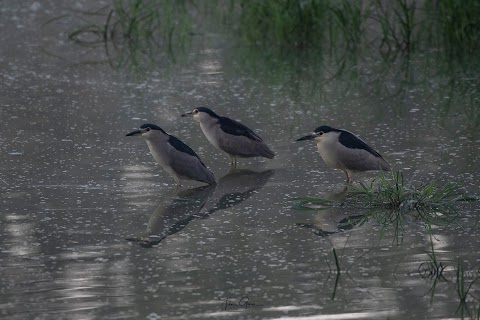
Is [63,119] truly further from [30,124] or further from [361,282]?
[361,282]

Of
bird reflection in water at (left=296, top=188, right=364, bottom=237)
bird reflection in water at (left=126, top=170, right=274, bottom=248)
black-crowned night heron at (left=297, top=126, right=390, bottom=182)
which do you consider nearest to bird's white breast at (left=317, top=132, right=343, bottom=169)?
black-crowned night heron at (left=297, top=126, right=390, bottom=182)

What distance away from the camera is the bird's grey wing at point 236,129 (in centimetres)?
831

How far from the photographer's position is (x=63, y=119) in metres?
9.67

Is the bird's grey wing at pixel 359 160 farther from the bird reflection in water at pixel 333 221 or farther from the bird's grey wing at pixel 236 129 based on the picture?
the bird's grey wing at pixel 236 129

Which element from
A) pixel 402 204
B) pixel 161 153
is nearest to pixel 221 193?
pixel 161 153

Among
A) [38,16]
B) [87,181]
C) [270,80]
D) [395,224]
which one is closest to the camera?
[395,224]

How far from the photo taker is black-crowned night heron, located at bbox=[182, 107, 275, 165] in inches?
327

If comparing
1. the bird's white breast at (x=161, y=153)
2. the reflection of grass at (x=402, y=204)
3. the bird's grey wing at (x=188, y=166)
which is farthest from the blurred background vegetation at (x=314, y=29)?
the reflection of grass at (x=402, y=204)

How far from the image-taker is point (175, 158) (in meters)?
7.61

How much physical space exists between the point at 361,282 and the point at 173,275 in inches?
36.4

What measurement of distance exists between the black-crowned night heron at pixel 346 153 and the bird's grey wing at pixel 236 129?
2.07 feet

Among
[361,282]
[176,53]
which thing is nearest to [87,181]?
[361,282]

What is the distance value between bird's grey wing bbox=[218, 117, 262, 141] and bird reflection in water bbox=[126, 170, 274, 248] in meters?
0.26

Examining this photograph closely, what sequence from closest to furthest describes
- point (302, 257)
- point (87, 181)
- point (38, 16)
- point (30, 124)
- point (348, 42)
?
point (302, 257)
point (87, 181)
point (30, 124)
point (348, 42)
point (38, 16)
